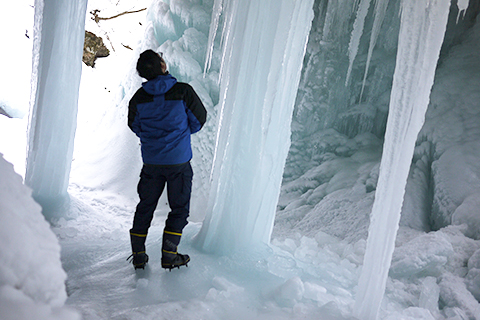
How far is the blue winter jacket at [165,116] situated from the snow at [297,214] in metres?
0.75

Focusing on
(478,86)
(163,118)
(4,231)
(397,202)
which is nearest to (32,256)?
(4,231)

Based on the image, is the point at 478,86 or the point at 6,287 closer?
the point at 6,287

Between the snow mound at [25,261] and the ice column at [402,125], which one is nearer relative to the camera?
the snow mound at [25,261]

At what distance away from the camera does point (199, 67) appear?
6.07 meters

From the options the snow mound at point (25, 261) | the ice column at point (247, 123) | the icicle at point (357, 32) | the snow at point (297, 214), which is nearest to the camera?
the snow mound at point (25, 261)

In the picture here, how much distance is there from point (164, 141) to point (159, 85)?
13.4 inches

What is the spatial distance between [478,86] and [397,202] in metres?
4.43

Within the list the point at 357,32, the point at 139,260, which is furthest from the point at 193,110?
the point at 357,32

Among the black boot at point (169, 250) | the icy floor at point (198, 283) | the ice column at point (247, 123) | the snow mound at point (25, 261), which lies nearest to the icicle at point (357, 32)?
the ice column at point (247, 123)

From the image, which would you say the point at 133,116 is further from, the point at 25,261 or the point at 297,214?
the point at 297,214

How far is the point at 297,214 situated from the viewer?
5363 millimetres

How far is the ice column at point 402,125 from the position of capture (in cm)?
198

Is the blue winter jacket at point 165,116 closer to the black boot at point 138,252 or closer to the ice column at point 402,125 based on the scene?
the black boot at point 138,252

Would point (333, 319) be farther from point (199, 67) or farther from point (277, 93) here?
point (199, 67)
